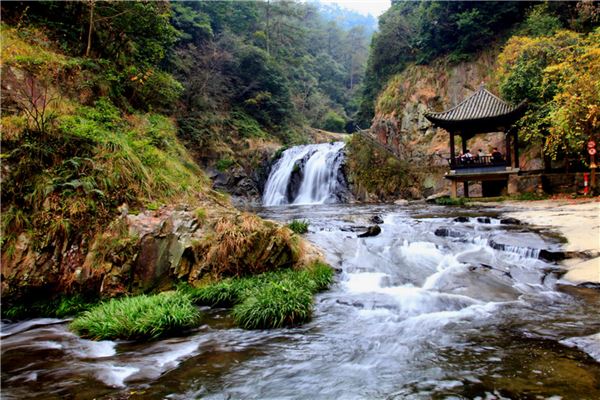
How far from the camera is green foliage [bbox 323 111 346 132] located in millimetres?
45500

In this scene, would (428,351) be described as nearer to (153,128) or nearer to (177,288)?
(177,288)

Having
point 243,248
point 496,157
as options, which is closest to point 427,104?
point 496,157

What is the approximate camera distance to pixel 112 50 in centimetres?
1271

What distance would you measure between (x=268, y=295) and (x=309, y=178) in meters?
19.8

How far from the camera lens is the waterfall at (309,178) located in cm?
2438

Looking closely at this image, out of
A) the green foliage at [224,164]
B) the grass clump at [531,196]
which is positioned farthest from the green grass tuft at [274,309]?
the green foliage at [224,164]

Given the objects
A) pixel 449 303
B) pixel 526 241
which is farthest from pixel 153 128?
pixel 526 241

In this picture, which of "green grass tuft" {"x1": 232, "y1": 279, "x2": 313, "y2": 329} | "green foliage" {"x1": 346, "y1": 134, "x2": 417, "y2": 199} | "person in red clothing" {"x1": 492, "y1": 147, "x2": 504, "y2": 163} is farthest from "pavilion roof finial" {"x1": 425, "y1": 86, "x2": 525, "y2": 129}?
"green grass tuft" {"x1": 232, "y1": 279, "x2": 313, "y2": 329}

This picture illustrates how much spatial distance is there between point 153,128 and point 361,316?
8.49 metres

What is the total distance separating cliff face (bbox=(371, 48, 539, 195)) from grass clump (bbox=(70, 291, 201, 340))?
1934cm

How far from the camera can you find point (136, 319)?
506cm

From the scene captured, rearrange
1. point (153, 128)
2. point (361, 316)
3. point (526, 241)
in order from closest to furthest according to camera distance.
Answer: point (361, 316)
point (526, 241)
point (153, 128)

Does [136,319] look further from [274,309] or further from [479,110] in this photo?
[479,110]

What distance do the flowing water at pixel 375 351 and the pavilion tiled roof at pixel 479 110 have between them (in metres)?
11.8
